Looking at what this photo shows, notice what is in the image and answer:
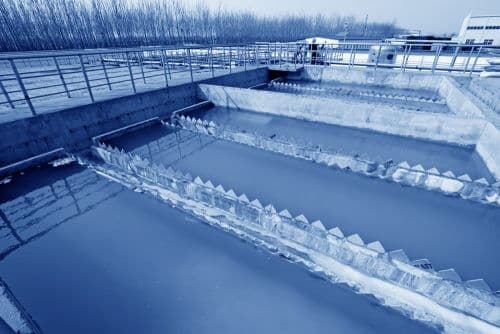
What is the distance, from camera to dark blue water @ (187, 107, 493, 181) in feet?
10.6

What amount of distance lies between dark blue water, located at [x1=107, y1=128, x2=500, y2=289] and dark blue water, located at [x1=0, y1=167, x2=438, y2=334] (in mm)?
685

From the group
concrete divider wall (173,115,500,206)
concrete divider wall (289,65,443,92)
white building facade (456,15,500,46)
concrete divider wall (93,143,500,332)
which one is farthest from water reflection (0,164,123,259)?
white building facade (456,15,500,46)

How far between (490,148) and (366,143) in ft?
4.56

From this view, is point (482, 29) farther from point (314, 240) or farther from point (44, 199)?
point (44, 199)

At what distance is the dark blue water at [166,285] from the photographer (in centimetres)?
142

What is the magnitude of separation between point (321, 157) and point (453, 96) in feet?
12.3

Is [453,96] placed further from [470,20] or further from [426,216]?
[470,20]

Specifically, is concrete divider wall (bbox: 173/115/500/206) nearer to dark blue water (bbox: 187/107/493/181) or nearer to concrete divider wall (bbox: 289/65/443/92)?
dark blue water (bbox: 187/107/493/181)

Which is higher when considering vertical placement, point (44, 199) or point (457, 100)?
point (457, 100)

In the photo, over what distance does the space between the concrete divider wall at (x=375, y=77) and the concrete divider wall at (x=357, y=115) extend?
11.5ft

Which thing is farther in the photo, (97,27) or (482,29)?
(482,29)

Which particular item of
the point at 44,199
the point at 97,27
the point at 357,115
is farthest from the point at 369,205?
the point at 97,27

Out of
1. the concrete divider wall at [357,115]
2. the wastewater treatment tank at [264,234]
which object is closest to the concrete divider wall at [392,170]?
the wastewater treatment tank at [264,234]

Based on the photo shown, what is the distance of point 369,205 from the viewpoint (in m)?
2.42
